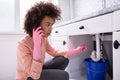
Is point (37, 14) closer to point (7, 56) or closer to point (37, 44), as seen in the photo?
point (37, 44)

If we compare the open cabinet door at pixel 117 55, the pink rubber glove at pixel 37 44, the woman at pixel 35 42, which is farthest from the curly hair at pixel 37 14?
the open cabinet door at pixel 117 55

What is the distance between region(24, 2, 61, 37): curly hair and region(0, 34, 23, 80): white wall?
4.12ft

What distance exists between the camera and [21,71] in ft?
3.64

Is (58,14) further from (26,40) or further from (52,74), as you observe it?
(52,74)

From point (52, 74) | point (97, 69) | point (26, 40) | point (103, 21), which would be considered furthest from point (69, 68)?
point (103, 21)

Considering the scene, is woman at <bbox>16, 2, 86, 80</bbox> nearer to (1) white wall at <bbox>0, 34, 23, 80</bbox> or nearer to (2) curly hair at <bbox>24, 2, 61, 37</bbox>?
(2) curly hair at <bbox>24, 2, 61, 37</bbox>

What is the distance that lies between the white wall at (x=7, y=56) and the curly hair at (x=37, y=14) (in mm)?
1257

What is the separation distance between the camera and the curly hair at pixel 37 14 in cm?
110

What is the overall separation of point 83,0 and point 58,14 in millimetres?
1217

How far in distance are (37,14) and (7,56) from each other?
141cm

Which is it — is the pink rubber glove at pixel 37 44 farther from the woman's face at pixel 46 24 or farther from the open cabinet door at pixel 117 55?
the open cabinet door at pixel 117 55

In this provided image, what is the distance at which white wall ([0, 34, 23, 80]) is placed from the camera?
2.29 metres

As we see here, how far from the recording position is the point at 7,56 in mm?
2324

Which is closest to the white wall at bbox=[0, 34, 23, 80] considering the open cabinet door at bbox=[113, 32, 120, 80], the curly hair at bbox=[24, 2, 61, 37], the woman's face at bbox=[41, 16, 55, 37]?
the curly hair at bbox=[24, 2, 61, 37]
